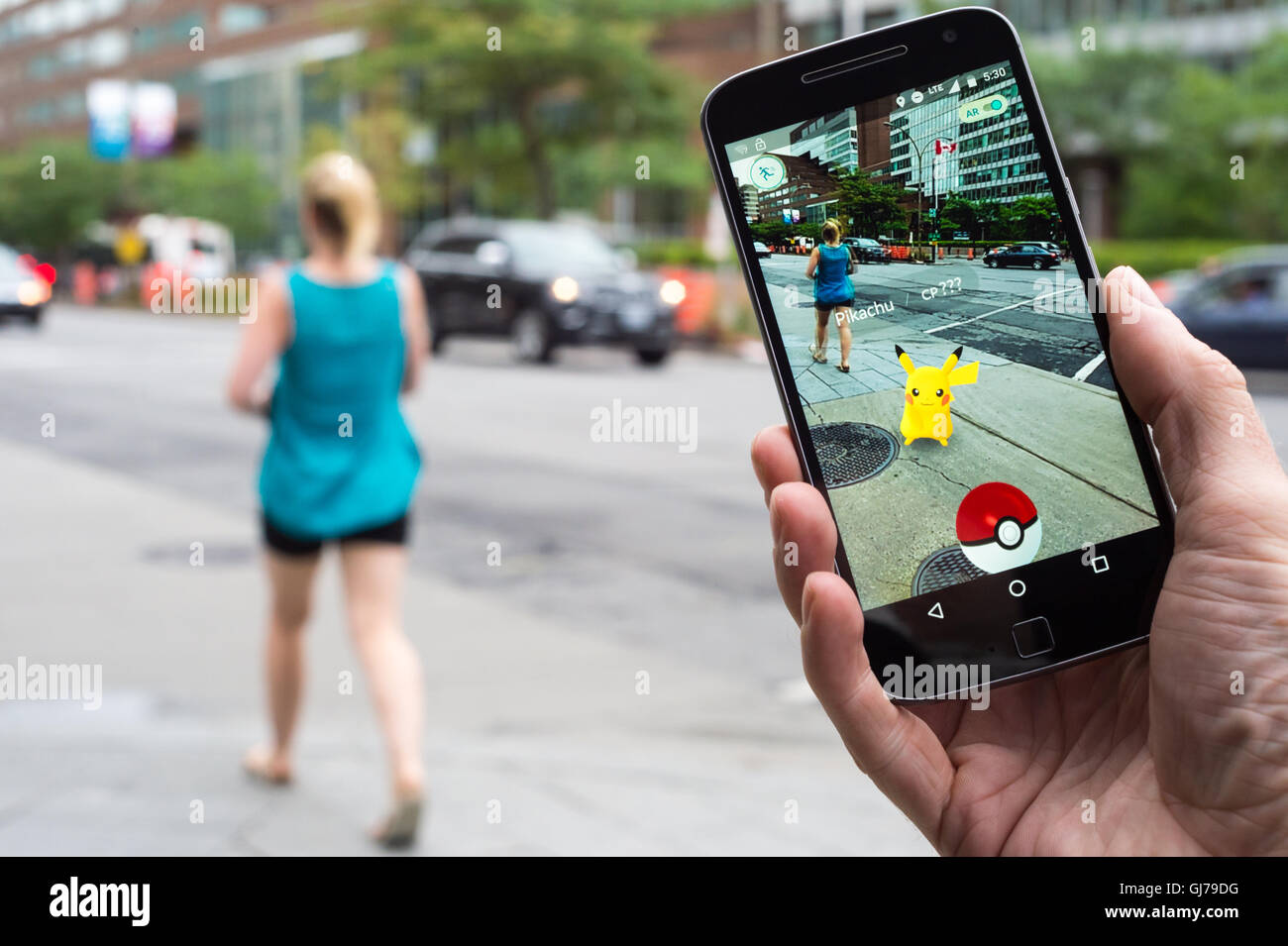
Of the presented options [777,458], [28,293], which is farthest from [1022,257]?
[28,293]

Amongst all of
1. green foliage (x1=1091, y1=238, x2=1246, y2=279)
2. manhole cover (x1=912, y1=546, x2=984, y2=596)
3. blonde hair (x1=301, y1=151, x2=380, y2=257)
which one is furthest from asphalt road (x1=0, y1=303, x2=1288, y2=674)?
green foliage (x1=1091, y1=238, x2=1246, y2=279)

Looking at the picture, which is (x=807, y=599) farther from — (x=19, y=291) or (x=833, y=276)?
(x=19, y=291)

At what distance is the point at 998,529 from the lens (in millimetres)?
1928

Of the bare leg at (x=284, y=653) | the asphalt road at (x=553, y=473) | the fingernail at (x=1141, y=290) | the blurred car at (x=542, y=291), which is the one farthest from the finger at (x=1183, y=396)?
the blurred car at (x=542, y=291)

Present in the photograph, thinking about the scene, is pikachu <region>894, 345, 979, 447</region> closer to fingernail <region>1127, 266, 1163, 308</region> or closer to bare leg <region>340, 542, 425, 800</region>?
fingernail <region>1127, 266, 1163, 308</region>

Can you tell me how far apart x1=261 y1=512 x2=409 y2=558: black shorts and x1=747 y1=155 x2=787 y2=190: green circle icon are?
9.22 ft

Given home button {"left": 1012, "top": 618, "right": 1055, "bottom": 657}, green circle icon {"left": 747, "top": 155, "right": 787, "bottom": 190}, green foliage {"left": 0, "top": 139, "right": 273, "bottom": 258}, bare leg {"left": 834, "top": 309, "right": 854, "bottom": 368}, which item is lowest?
home button {"left": 1012, "top": 618, "right": 1055, "bottom": 657}

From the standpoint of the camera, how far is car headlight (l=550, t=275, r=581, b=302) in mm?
20562

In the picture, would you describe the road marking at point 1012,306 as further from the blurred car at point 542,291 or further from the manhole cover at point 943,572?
the blurred car at point 542,291

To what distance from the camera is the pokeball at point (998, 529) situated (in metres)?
1.92

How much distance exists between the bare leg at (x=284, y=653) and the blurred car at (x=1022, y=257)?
3.06 m

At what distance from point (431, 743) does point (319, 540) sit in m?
1.29

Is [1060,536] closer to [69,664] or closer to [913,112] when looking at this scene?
[913,112]
